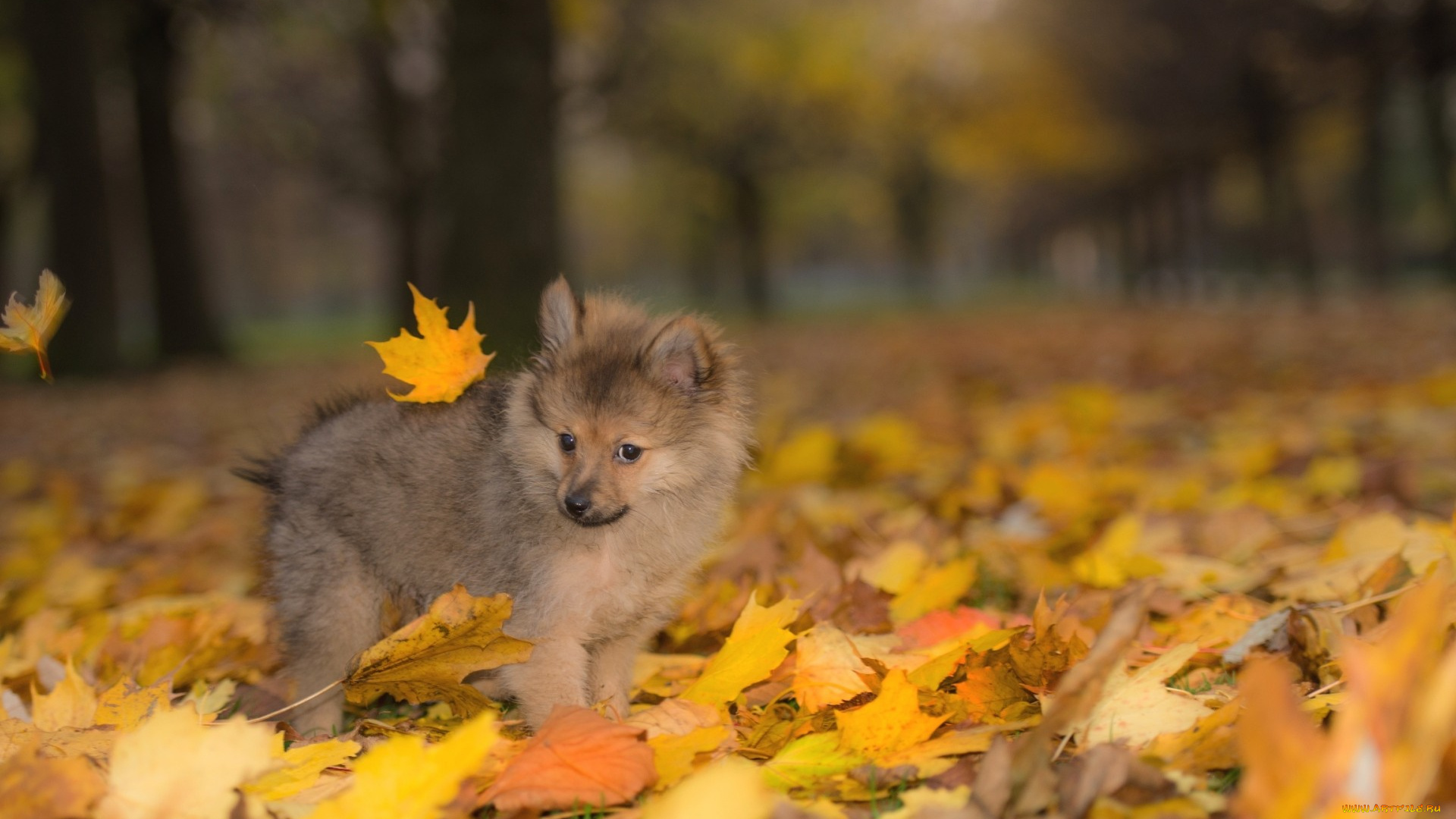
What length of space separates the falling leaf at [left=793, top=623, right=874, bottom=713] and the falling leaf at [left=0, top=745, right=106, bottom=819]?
157 cm

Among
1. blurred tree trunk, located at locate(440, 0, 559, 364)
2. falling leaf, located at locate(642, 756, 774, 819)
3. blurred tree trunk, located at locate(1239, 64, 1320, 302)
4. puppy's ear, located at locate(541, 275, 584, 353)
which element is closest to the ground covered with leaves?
falling leaf, located at locate(642, 756, 774, 819)

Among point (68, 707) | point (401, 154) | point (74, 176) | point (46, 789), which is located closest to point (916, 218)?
point (401, 154)

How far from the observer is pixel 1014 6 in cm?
3294

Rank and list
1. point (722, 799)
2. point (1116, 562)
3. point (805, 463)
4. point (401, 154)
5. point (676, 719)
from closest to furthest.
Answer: point (722, 799) → point (676, 719) → point (1116, 562) → point (805, 463) → point (401, 154)

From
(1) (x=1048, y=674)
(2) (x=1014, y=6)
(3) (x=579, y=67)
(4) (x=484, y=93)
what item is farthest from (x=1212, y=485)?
(2) (x=1014, y=6)

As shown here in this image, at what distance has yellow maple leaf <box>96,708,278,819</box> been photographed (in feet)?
6.80

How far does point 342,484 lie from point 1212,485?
4.39 meters

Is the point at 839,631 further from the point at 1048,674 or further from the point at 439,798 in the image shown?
the point at 439,798

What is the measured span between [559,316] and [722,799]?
190 centimetres

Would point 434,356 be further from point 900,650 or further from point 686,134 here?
point 686,134

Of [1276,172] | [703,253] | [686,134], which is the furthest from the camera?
[703,253]

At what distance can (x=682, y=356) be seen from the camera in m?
3.30

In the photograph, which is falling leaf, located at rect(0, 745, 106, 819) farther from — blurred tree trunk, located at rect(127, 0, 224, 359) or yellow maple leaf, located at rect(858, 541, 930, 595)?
blurred tree trunk, located at rect(127, 0, 224, 359)

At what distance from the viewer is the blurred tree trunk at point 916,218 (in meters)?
43.9
